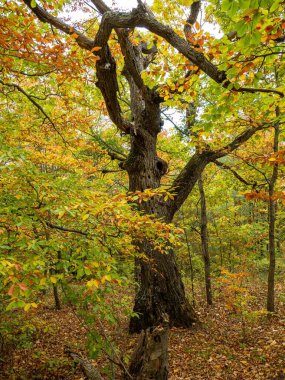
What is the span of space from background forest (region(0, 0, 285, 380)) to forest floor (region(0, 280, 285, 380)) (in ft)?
0.11

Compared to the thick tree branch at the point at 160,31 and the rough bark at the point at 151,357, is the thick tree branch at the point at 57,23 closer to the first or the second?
the thick tree branch at the point at 160,31

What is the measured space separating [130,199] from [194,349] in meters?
4.28

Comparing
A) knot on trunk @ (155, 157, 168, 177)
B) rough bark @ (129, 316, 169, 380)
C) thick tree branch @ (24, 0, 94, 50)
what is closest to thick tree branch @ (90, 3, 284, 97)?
A: thick tree branch @ (24, 0, 94, 50)

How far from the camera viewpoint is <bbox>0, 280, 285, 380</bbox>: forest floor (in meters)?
4.69

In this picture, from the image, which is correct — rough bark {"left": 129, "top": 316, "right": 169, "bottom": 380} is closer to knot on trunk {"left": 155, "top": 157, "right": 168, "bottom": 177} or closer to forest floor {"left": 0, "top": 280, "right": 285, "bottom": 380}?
forest floor {"left": 0, "top": 280, "right": 285, "bottom": 380}

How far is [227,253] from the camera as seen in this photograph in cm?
1380

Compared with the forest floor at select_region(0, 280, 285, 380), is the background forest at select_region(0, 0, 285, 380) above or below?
above

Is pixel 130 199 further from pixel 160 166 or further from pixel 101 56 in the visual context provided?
pixel 160 166

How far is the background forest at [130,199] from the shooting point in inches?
107

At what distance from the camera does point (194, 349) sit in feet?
18.2

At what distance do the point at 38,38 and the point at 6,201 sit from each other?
2.29 meters

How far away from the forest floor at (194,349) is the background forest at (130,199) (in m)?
0.03

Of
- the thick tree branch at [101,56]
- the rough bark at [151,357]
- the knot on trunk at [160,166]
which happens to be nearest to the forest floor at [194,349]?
the rough bark at [151,357]

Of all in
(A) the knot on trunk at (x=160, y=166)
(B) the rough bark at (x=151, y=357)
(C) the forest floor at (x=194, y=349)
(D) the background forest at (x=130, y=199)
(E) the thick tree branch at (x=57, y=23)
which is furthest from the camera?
(A) the knot on trunk at (x=160, y=166)
